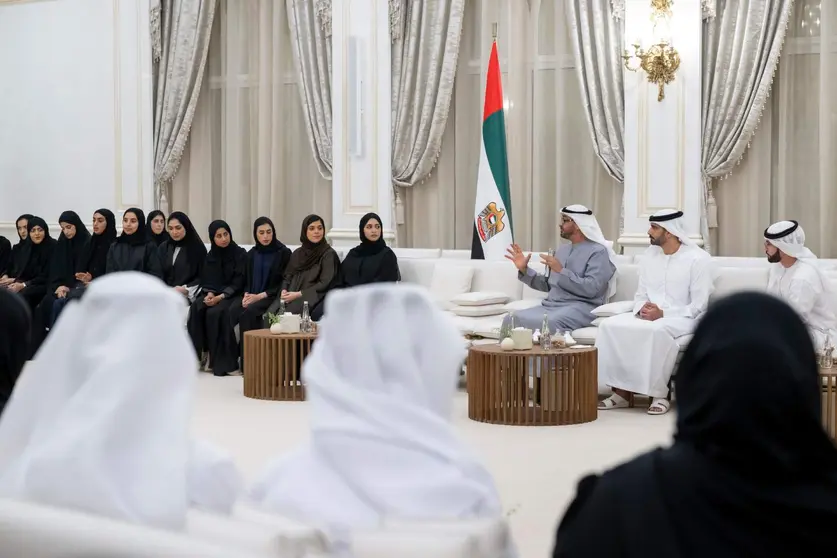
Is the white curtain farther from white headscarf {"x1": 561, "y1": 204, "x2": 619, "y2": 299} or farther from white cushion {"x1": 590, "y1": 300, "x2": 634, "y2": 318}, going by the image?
white cushion {"x1": 590, "y1": 300, "x2": 634, "y2": 318}

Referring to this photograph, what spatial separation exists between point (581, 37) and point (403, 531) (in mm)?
6461

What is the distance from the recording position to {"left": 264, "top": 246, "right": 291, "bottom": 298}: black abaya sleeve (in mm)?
7805

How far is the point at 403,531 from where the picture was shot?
2.22 metres

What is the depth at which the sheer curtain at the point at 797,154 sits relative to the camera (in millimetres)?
7434

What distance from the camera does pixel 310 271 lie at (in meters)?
7.70

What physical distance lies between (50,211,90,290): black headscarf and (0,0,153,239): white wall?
900 mm

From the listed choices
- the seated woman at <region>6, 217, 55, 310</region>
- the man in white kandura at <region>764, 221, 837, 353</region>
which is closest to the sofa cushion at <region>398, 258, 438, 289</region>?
Answer: the man in white kandura at <region>764, 221, 837, 353</region>

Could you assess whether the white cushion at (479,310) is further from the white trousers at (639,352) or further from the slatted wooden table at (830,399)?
the slatted wooden table at (830,399)

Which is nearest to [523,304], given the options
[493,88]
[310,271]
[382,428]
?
[310,271]

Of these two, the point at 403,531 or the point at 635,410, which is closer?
the point at 403,531

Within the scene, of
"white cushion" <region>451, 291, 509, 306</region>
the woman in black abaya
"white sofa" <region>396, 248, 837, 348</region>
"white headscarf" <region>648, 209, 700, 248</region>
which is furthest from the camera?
"white cushion" <region>451, 291, 509, 306</region>

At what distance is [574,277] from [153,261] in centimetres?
348

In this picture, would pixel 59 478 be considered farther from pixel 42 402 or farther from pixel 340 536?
pixel 340 536

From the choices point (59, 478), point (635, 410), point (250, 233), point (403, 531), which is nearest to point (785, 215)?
point (635, 410)
